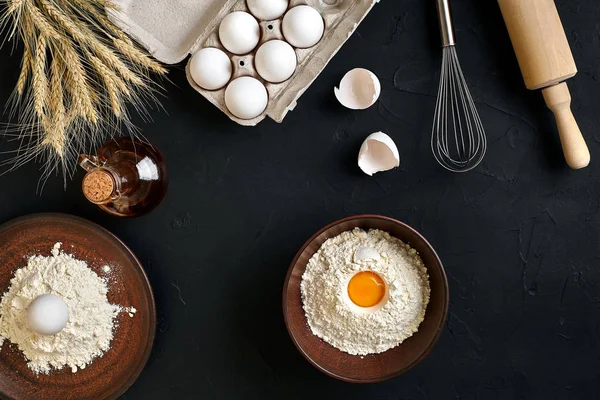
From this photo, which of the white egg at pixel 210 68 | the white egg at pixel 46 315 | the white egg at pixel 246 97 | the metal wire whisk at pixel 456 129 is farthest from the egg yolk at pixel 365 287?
the white egg at pixel 46 315

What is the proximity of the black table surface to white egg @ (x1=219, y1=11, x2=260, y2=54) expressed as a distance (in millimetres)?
183

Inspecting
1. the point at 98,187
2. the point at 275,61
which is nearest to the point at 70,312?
the point at 98,187

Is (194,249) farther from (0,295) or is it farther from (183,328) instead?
(0,295)

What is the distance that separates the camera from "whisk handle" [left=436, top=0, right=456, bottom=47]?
1402 mm

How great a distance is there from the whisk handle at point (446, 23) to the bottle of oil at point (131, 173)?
73 cm

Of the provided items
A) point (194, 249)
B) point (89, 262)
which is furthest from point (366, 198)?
point (89, 262)

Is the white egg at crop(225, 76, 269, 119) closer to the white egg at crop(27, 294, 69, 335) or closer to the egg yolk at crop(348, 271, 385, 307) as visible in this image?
the egg yolk at crop(348, 271, 385, 307)

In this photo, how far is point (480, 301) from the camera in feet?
4.84

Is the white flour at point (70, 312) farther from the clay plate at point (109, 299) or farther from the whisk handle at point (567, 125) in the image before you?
the whisk handle at point (567, 125)

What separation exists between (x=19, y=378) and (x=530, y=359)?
1.25m

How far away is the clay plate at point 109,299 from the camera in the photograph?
1.46 meters

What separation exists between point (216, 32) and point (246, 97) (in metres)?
0.18

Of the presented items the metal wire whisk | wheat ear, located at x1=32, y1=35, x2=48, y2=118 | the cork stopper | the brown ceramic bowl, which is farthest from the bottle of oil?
the metal wire whisk

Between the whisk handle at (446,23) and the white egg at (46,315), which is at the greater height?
the whisk handle at (446,23)
